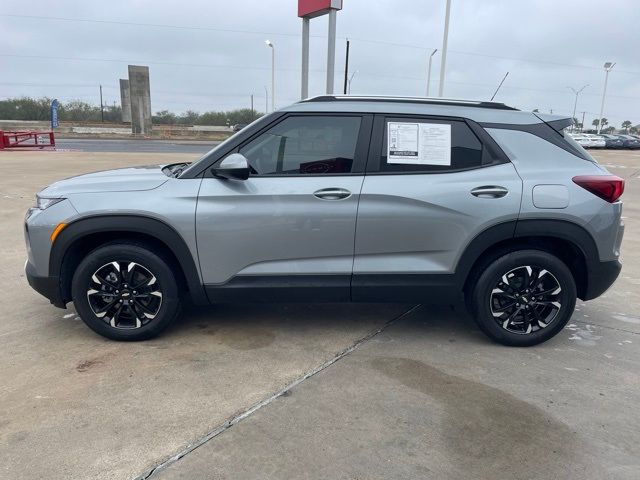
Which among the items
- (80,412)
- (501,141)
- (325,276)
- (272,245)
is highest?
(501,141)

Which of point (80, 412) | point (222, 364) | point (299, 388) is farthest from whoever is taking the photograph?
point (222, 364)

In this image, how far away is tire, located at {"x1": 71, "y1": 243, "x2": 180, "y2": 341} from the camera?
11.8ft

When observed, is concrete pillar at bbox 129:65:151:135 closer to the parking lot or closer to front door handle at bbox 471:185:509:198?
the parking lot

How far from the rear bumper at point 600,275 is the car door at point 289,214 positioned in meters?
1.81

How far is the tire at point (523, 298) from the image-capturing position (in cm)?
370

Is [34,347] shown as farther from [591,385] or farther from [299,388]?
[591,385]

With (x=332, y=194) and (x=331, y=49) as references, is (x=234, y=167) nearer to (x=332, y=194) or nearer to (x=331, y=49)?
(x=332, y=194)

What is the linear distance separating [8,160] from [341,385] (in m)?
18.7

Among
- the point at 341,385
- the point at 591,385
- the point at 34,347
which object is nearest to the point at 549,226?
the point at 591,385

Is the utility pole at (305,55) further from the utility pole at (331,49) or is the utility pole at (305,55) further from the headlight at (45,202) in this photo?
the headlight at (45,202)

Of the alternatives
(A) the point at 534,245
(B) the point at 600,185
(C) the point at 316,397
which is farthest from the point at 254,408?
(B) the point at 600,185

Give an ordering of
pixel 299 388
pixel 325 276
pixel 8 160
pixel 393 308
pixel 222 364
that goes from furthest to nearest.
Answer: pixel 8 160, pixel 393 308, pixel 325 276, pixel 222 364, pixel 299 388

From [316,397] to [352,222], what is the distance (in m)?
1.22

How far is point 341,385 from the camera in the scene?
3203 mm
